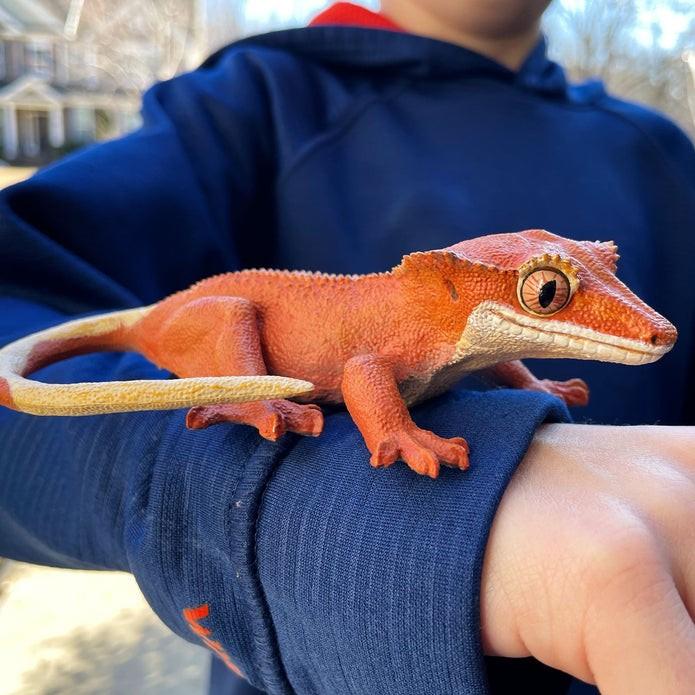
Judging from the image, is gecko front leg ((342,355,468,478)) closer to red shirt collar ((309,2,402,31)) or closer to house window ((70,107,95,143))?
red shirt collar ((309,2,402,31))

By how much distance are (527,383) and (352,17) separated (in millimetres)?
745

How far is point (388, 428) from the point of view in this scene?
1.28 ft

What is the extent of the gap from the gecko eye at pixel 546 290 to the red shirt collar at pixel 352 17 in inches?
29.9

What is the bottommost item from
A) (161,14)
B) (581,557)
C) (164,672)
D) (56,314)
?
(164,672)

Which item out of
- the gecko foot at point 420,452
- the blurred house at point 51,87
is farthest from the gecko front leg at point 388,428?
the blurred house at point 51,87

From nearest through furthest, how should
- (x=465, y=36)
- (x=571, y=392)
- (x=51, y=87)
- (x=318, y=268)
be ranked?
(x=571, y=392), (x=318, y=268), (x=465, y=36), (x=51, y=87)

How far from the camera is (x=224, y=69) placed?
89cm

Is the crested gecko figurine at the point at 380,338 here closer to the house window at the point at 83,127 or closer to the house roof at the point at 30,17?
the house roof at the point at 30,17

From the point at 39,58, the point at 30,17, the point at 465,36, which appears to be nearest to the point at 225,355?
the point at 465,36

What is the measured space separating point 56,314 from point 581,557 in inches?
20.8

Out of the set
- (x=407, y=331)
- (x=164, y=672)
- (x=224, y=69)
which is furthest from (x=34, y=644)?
(x=407, y=331)

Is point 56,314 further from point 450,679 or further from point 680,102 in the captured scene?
point 680,102

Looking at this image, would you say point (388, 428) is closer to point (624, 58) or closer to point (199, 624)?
point (199, 624)

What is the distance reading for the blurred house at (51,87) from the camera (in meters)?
4.51
